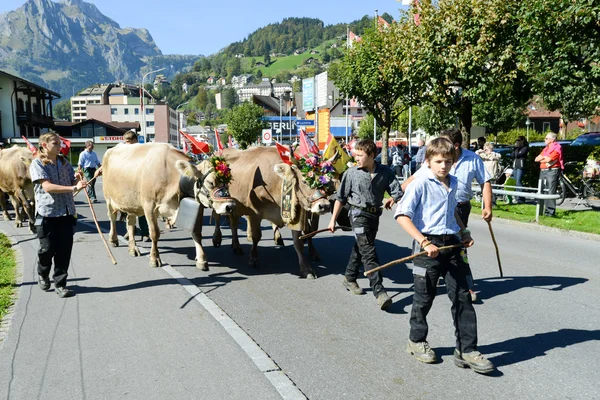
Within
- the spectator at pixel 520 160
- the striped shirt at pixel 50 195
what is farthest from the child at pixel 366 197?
the spectator at pixel 520 160

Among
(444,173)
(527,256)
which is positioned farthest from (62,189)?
(527,256)

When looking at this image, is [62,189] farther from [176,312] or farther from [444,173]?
[444,173]

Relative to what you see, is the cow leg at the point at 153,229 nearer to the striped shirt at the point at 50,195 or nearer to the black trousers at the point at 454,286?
the striped shirt at the point at 50,195

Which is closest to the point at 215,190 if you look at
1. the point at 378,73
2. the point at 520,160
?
the point at 520,160

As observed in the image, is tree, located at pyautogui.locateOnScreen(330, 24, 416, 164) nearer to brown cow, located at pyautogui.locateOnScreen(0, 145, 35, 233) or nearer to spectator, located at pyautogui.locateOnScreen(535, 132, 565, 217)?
spectator, located at pyautogui.locateOnScreen(535, 132, 565, 217)

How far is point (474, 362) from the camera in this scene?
4.26m

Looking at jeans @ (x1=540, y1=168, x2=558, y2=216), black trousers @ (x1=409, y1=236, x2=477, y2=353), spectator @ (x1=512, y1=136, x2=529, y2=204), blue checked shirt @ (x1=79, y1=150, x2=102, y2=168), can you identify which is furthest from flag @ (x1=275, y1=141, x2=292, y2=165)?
blue checked shirt @ (x1=79, y1=150, x2=102, y2=168)

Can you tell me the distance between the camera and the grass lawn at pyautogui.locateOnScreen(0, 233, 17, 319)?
6.30 m

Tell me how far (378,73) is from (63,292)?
1810 centimetres

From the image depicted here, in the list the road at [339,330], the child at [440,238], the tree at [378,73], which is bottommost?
the road at [339,330]

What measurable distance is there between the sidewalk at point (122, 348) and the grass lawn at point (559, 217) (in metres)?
8.49

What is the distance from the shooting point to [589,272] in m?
7.57

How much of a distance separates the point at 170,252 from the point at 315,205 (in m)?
3.66

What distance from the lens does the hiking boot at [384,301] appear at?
580 cm
